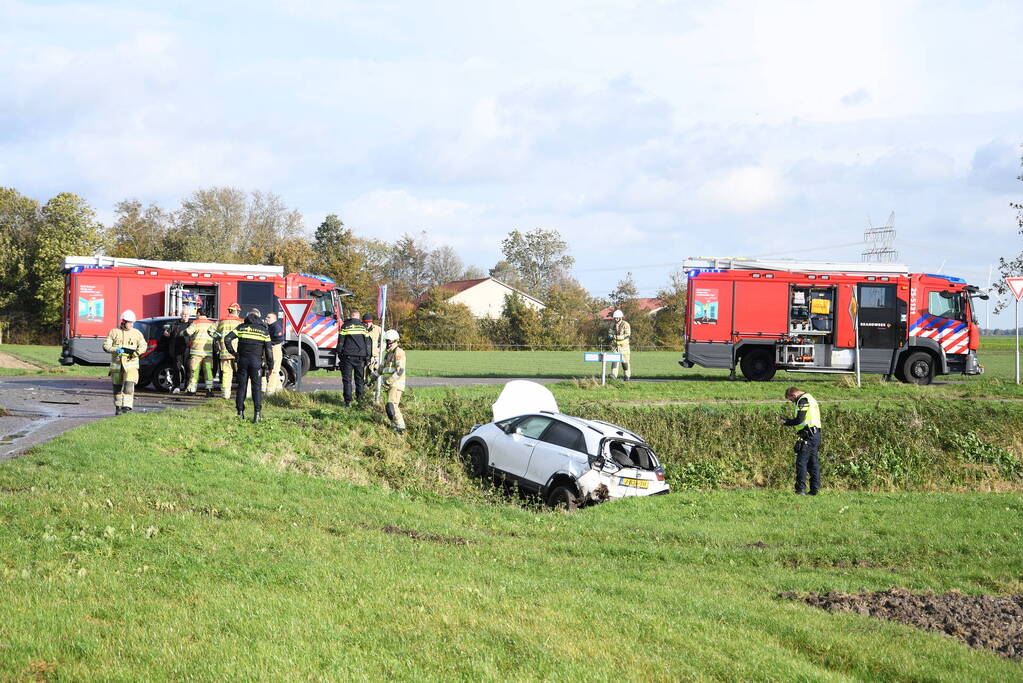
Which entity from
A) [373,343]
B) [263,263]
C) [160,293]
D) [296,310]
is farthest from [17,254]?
[373,343]

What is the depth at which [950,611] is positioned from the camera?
8.05 m

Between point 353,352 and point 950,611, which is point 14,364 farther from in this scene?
point 950,611

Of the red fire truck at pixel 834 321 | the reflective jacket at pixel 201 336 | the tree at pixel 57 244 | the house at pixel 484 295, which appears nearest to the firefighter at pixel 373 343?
the reflective jacket at pixel 201 336

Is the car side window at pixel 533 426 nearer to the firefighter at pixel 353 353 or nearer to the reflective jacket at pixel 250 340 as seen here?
the reflective jacket at pixel 250 340

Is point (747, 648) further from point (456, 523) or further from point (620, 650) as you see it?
point (456, 523)

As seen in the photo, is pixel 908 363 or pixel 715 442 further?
pixel 908 363

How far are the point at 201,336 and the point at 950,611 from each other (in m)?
16.1

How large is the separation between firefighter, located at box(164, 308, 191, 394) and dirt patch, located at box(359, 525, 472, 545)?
1297 centimetres

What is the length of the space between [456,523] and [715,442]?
1005 centimetres

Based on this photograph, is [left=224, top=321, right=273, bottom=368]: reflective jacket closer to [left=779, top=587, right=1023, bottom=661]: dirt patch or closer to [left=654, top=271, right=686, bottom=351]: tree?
[left=779, top=587, right=1023, bottom=661]: dirt patch

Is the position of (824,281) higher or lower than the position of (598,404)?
higher

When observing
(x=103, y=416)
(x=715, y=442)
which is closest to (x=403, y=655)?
(x=103, y=416)

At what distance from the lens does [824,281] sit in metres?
27.3

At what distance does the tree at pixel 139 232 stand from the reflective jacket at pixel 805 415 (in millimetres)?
60281
